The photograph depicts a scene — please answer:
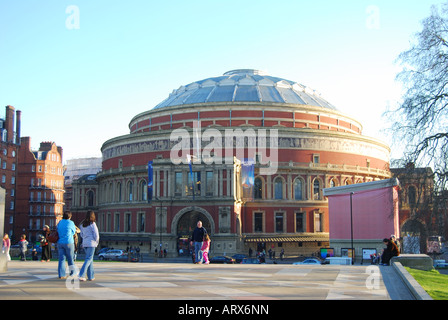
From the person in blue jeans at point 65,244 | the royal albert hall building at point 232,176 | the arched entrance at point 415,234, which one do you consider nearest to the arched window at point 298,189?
the royal albert hall building at point 232,176

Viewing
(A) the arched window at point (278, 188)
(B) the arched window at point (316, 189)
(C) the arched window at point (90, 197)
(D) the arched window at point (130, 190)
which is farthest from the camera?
(C) the arched window at point (90, 197)

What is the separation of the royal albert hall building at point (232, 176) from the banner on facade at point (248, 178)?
5.73ft

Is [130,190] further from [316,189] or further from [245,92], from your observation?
[316,189]

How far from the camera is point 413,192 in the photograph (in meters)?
22.8

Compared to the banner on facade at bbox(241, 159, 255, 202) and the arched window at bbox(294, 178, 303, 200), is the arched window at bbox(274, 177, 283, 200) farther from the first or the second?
the banner on facade at bbox(241, 159, 255, 202)

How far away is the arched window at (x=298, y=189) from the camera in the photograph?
198 ft

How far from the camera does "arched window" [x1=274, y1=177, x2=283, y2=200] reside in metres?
A: 59.5

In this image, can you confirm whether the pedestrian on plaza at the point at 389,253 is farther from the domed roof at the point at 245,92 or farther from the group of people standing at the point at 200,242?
the domed roof at the point at 245,92

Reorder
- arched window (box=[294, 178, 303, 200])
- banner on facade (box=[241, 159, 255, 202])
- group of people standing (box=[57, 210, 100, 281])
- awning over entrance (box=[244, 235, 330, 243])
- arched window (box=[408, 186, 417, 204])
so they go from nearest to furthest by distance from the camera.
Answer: group of people standing (box=[57, 210, 100, 281]), arched window (box=[408, 186, 417, 204]), banner on facade (box=[241, 159, 255, 202]), awning over entrance (box=[244, 235, 330, 243]), arched window (box=[294, 178, 303, 200])

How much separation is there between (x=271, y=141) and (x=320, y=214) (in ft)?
35.9

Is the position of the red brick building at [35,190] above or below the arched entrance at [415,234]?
above

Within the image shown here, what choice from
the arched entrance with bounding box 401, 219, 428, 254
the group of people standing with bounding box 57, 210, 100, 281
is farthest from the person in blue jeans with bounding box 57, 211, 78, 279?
the arched entrance with bounding box 401, 219, 428, 254

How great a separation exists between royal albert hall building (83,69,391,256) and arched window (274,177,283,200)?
0.21 m
